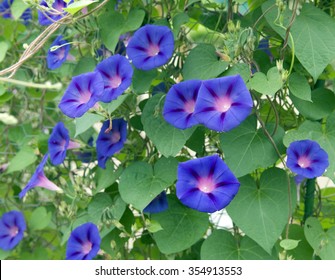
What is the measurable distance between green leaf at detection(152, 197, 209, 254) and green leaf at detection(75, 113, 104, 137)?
0.78ft

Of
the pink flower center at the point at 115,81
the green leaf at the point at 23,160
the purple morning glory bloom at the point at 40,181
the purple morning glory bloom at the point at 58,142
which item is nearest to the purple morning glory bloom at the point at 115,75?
the pink flower center at the point at 115,81

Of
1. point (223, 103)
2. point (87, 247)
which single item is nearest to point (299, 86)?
point (223, 103)

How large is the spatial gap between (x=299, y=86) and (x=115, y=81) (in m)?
0.37

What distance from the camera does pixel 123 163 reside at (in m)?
1.60

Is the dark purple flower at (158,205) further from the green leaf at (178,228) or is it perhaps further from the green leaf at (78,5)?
the green leaf at (78,5)

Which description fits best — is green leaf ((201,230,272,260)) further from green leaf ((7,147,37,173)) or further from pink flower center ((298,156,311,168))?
green leaf ((7,147,37,173))

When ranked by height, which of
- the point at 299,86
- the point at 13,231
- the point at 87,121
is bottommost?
the point at 13,231

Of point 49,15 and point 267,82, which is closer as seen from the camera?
point 267,82

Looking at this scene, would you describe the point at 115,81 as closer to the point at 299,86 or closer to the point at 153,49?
the point at 153,49

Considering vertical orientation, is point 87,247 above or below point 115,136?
below

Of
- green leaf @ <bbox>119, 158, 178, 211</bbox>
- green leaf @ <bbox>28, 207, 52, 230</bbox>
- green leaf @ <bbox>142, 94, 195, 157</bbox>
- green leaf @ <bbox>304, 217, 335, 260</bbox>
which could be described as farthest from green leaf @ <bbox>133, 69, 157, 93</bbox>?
green leaf @ <bbox>28, 207, 52, 230</bbox>

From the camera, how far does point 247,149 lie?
54.4 inches

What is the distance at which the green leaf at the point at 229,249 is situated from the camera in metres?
1.45

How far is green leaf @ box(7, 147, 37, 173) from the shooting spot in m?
1.83
